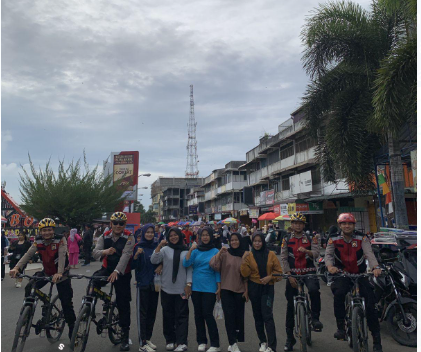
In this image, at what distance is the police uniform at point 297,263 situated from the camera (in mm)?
5746

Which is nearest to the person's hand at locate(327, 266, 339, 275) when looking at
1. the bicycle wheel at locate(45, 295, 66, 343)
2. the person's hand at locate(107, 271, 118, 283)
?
the person's hand at locate(107, 271, 118, 283)

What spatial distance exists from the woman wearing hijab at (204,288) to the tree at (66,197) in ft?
84.7

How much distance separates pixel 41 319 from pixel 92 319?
33.4 inches

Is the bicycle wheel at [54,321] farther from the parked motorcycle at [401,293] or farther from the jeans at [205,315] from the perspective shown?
the parked motorcycle at [401,293]

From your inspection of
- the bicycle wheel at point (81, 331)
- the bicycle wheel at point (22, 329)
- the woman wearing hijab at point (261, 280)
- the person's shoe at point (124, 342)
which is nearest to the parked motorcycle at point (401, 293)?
the woman wearing hijab at point (261, 280)

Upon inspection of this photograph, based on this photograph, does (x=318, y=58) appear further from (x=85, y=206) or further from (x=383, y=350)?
(x=85, y=206)

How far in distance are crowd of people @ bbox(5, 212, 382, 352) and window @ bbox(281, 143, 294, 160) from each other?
28.7 m

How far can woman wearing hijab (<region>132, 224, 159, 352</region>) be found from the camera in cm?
570

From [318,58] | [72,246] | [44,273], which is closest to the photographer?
[44,273]

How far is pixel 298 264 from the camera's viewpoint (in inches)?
235

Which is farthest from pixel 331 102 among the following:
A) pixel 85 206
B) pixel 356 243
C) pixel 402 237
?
pixel 85 206

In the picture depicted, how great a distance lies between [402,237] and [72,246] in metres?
13.6

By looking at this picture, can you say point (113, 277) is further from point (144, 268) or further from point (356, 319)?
point (356, 319)

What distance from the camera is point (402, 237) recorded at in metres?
6.75
